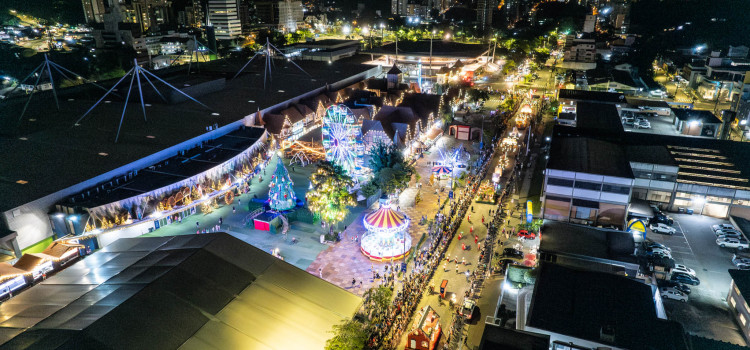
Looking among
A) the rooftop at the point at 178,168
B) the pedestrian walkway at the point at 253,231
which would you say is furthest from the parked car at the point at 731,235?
the rooftop at the point at 178,168

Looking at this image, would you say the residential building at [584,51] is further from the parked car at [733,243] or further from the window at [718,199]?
the parked car at [733,243]

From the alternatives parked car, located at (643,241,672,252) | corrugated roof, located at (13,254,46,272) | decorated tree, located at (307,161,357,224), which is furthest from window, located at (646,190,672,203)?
corrugated roof, located at (13,254,46,272)

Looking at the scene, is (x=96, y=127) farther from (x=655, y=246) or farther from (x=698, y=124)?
(x=698, y=124)

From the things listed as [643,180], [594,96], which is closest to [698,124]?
[594,96]

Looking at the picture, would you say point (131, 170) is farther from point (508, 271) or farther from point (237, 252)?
point (508, 271)

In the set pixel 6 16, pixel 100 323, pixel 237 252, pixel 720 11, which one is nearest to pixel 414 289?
pixel 237 252
